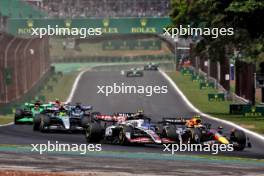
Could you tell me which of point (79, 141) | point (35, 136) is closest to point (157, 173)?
point (79, 141)

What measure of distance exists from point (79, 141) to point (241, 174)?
1042cm

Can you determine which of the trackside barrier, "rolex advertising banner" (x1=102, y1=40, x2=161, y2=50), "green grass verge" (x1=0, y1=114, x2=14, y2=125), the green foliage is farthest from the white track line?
"green grass verge" (x1=0, y1=114, x2=14, y2=125)

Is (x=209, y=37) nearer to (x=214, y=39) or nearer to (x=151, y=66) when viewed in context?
(x=214, y=39)

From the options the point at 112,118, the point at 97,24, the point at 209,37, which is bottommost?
the point at 112,118

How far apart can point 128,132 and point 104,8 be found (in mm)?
28264

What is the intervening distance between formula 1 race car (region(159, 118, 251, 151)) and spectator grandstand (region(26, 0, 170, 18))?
24.0 metres

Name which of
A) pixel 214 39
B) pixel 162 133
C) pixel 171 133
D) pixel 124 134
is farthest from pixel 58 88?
pixel 171 133

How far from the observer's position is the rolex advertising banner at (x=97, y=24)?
1800 inches

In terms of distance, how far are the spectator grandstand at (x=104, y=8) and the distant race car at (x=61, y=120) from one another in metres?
17.3

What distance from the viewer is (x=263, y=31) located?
110 ft

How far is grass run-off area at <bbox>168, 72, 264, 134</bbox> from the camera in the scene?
4150 centimetres

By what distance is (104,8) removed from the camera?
54844 mm

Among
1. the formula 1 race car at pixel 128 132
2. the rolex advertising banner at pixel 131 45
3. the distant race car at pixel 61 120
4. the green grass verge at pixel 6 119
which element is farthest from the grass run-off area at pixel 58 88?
the formula 1 race car at pixel 128 132

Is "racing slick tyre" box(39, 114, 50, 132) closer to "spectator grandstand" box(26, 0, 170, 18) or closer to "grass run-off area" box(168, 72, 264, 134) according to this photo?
"grass run-off area" box(168, 72, 264, 134)
